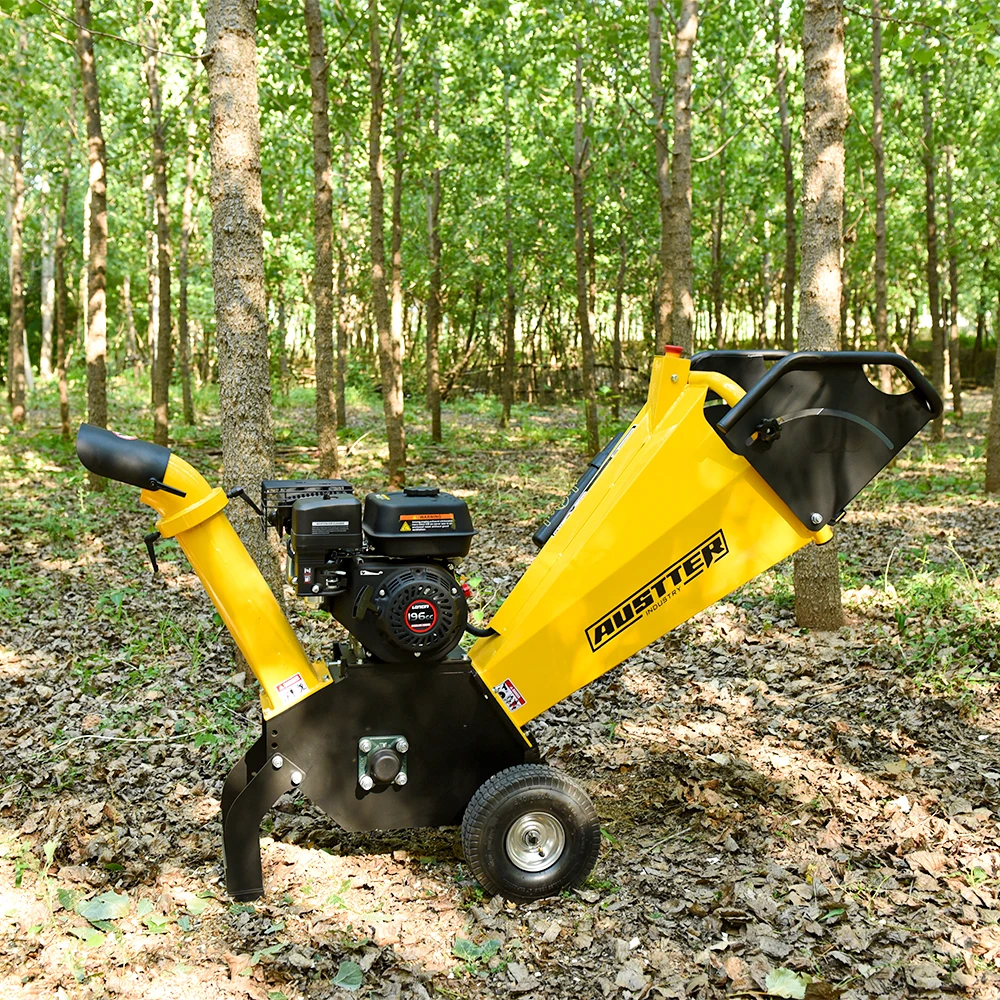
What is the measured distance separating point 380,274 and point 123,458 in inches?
368

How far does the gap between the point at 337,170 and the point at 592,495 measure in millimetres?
19374

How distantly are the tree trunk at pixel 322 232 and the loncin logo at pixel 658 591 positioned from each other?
7244mm

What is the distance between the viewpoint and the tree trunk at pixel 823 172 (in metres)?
5.86

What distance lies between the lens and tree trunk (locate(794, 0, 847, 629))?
5863 millimetres

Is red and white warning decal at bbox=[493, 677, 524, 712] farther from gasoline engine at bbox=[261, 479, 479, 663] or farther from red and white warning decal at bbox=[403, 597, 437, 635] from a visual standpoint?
red and white warning decal at bbox=[403, 597, 437, 635]

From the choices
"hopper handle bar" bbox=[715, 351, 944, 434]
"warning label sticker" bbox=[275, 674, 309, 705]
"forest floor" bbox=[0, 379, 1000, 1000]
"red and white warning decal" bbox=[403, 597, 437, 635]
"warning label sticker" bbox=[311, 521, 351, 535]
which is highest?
"hopper handle bar" bbox=[715, 351, 944, 434]

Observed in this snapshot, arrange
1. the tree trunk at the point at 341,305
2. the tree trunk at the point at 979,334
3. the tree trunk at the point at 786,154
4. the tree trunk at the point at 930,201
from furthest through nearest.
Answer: the tree trunk at the point at 979,334 < the tree trunk at the point at 341,305 < the tree trunk at the point at 930,201 < the tree trunk at the point at 786,154

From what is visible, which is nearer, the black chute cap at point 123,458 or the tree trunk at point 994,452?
the black chute cap at point 123,458

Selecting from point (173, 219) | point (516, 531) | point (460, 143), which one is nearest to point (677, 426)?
point (516, 531)

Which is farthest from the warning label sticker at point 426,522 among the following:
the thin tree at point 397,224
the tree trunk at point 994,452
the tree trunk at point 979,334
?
the tree trunk at point 979,334

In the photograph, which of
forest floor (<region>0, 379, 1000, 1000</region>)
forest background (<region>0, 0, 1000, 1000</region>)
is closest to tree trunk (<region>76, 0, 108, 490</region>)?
forest background (<region>0, 0, 1000, 1000</region>)

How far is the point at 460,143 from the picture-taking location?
62.2 ft

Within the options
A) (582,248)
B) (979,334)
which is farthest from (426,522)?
(979,334)

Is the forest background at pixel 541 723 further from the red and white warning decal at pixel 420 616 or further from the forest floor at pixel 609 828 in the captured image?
the red and white warning decal at pixel 420 616
